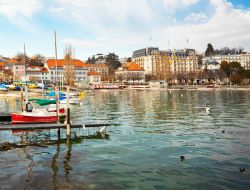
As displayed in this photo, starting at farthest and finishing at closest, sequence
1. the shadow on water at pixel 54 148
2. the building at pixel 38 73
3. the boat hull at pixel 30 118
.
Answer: the building at pixel 38 73 → the boat hull at pixel 30 118 → the shadow on water at pixel 54 148

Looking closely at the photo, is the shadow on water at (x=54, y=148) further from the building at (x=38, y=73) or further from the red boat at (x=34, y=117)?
the building at (x=38, y=73)

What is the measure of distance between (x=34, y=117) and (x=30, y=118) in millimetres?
472

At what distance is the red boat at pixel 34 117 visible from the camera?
111 feet

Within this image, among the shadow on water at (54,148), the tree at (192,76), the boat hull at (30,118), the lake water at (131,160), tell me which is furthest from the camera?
the tree at (192,76)

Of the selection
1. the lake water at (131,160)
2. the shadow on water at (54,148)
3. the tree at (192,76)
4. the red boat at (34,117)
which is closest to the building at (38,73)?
the tree at (192,76)

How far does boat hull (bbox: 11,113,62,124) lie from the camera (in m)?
33.7

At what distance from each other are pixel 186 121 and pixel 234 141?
44.0ft

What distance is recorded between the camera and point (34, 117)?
34.8 m

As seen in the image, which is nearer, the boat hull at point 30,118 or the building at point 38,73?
the boat hull at point 30,118

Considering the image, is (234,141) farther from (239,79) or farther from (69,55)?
(239,79)

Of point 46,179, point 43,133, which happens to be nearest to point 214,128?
point 43,133

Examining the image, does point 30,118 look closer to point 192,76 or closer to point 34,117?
point 34,117

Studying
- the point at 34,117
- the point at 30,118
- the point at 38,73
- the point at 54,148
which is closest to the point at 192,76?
the point at 38,73

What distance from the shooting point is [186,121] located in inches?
1591
